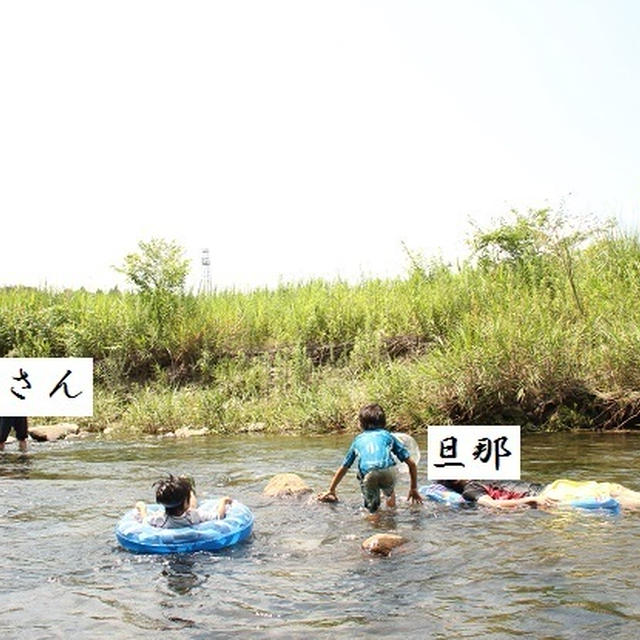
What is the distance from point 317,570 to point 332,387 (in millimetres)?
9241

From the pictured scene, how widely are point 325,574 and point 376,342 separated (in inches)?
452

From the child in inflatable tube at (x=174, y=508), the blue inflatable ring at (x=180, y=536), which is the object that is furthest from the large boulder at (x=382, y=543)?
the child in inflatable tube at (x=174, y=508)

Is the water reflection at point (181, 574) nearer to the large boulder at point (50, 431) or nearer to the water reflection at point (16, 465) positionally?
the water reflection at point (16, 465)

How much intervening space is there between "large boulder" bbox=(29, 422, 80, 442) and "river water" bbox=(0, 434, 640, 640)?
5424 mm

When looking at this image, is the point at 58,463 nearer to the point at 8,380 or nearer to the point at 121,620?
the point at 8,380

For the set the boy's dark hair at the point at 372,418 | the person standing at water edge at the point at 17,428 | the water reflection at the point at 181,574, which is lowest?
the water reflection at the point at 181,574

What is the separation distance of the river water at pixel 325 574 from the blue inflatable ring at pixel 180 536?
9 cm

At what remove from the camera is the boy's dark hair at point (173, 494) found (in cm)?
730

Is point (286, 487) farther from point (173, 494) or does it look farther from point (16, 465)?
point (16, 465)

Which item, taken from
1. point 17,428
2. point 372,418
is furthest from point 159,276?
point 372,418

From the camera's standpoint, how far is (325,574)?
639 cm

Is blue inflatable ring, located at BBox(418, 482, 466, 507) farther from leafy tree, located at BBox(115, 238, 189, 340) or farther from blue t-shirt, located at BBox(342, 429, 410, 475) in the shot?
leafy tree, located at BBox(115, 238, 189, 340)

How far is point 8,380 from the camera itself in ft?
43.9

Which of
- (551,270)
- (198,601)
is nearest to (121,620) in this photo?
(198,601)
